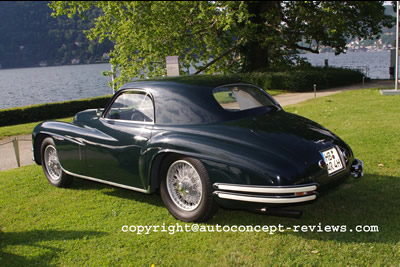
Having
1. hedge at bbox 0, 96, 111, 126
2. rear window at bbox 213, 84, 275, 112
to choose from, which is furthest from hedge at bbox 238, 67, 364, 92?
rear window at bbox 213, 84, 275, 112

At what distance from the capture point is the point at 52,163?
6.43 metres

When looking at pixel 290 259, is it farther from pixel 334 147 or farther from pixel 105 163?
pixel 105 163

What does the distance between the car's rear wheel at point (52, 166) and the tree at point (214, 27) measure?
16432 millimetres

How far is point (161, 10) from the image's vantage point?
22.8 metres

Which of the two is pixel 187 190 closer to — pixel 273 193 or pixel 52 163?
pixel 273 193

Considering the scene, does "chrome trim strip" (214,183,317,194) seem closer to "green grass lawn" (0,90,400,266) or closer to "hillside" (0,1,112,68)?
"green grass lawn" (0,90,400,266)

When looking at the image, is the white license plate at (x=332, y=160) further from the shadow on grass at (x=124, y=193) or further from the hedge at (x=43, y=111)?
the hedge at (x=43, y=111)

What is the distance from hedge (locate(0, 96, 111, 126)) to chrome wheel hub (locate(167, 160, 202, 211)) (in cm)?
1772

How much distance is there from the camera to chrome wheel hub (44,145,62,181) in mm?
6373

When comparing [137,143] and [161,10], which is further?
[161,10]

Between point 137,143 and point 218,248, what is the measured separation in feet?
5.43

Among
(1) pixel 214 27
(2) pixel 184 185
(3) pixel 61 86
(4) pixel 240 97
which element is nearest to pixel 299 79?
(1) pixel 214 27

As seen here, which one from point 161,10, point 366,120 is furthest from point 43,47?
point 366,120

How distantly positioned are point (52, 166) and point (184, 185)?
9.19ft
